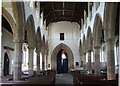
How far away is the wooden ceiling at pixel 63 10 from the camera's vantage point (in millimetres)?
20281

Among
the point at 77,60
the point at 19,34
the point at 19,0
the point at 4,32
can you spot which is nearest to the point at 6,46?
the point at 4,32

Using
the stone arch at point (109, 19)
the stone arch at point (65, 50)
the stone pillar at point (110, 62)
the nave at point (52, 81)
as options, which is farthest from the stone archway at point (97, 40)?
the stone arch at point (65, 50)

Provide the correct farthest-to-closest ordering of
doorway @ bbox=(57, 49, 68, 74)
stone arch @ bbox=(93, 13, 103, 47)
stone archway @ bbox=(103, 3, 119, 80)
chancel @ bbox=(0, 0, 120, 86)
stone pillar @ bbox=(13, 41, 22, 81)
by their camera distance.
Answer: doorway @ bbox=(57, 49, 68, 74) → stone arch @ bbox=(93, 13, 103, 47) → stone pillar @ bbox=(13, 41, 22, 81) → chancel @ bbox=(0, 0, 120, 86) → stone archway @ bbox=(103, 3, 119, 80)

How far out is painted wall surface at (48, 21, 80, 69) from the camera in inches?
1097

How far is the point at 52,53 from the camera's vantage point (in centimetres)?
2781

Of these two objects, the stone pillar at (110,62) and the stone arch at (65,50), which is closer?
the stone pillar at (110,62)

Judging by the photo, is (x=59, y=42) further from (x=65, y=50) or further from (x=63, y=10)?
(x=63, y=10)

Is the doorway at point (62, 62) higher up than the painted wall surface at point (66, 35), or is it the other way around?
the painted wall surface at point (66, 35)

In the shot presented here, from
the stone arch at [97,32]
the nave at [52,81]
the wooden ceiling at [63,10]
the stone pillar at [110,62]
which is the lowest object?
the nave at [52,81]

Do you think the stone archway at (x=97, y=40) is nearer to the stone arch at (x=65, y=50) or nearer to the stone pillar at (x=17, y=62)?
the stone pillar at (x=17, y=62)

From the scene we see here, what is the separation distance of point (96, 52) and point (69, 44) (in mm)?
13457

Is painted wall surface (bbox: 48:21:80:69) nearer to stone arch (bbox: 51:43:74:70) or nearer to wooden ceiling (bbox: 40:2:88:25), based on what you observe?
stone arch (bbox: 51:43:74:70)

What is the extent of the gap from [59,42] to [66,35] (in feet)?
4.00

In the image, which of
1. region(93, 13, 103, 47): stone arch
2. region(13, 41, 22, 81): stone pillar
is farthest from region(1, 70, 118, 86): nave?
region(93, 13, 103, 47): stone arch
